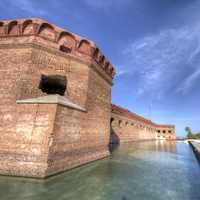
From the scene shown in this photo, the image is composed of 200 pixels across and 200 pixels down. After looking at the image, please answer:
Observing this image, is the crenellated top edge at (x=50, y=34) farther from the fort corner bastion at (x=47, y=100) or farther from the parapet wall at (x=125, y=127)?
the parapet wall at (x=125, y=127)

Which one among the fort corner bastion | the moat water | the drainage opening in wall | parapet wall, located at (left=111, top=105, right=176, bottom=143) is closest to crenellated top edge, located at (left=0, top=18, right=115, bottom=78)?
the fort corner bastion

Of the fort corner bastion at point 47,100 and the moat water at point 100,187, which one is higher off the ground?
the fort corner bastion at point 47,100

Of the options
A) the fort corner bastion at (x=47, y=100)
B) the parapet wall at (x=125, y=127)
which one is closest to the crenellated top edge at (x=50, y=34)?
the fort corner bastion at (x=47, y=100)

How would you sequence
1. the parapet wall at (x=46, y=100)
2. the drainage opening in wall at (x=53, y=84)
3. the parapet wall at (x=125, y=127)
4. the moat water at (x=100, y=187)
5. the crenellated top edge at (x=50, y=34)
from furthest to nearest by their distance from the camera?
the parapet wall at (x=125, y=127) < the drainage opening in wall at (x=53, y=84) < the crenellated top edge at (x=50, y=34) < the parapet wall at (x=46, y=100) < the moat water at (x=100, y=187)

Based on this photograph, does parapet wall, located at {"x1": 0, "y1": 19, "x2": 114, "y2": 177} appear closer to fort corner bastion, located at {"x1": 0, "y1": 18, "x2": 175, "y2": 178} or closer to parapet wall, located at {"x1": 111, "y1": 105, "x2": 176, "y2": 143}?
fort corner bastion, located at {"x1": 0, "y1": 18, "x2": 175, "y2": 178}

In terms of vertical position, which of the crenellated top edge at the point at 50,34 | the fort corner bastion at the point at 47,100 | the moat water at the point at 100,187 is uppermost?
the crenellated top edge at the point at 50,34

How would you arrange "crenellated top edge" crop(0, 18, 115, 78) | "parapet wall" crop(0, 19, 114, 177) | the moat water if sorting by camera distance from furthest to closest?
1. "crenellated top edge" crop(0, 18, 115, 78)
2. "parapet wall" crop(0, 19, 114, 177)
3. the moat water

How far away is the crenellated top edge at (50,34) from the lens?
Result: 7000 mm

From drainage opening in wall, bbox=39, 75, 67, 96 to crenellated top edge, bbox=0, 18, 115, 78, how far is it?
1.63 metres

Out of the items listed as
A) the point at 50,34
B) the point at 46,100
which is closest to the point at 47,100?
the point at 46,100

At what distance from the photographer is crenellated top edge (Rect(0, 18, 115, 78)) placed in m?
7.00

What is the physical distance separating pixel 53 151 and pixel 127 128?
20.5 metres

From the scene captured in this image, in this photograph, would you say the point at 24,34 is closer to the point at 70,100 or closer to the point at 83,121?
the point at 70,100

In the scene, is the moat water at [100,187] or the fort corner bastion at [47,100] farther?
the fort corner bastion at [47,100]
